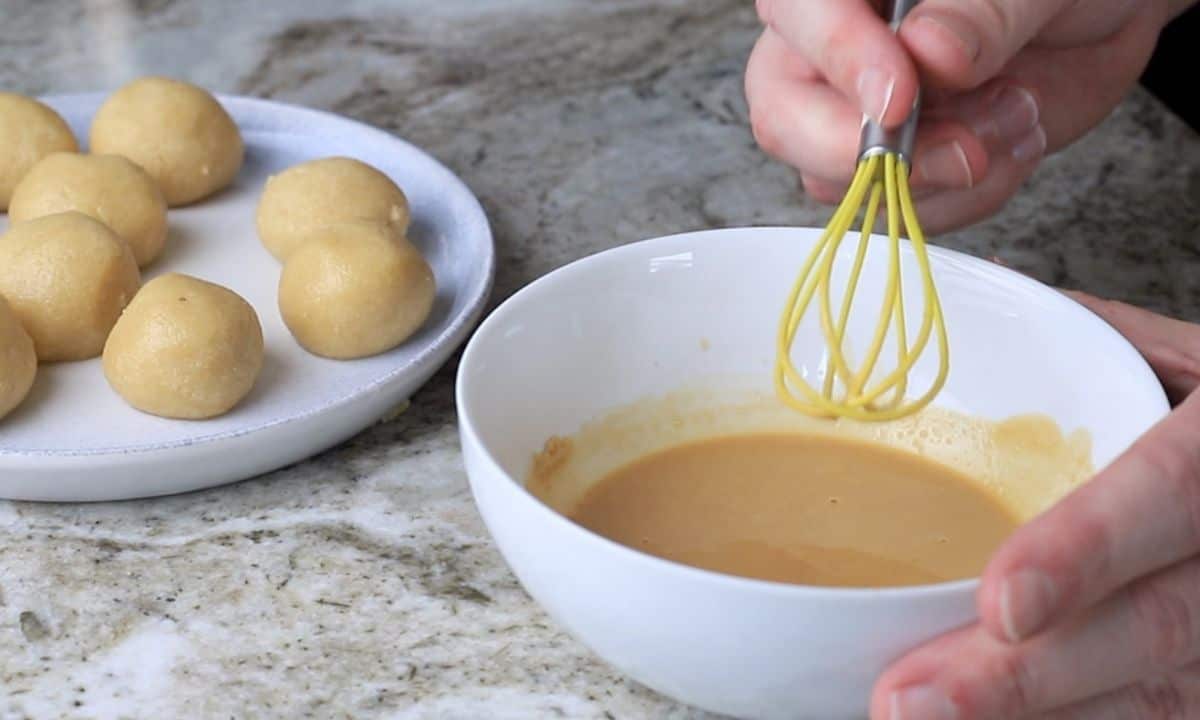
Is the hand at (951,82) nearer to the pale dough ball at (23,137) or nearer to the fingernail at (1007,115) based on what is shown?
the fingernail at (1007,115)

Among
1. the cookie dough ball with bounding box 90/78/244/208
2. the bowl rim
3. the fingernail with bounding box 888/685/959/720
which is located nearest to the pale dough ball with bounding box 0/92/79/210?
the cookie dough ball with bounding box 90/78/244/208

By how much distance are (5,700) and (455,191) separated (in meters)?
0.56

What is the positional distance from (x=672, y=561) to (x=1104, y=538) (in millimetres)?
202

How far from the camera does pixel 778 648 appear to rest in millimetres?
566

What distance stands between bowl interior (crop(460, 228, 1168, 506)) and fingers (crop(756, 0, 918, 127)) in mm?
88

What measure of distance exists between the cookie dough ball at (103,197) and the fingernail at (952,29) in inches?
23.3

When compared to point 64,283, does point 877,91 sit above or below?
above

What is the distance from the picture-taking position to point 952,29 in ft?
2.62

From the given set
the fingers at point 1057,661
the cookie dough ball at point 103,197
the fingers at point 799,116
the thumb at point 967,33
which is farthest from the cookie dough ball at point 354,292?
the fingers at point 1057,661

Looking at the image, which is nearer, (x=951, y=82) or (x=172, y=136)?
(x=951, y=82)

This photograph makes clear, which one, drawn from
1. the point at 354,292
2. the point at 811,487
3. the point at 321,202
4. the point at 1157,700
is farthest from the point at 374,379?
the point at 1157,700

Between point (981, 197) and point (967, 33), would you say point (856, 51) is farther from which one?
point (981, 197)

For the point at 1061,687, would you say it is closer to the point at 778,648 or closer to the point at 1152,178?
the point at 778,648

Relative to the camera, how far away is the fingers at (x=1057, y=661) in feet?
1.82
